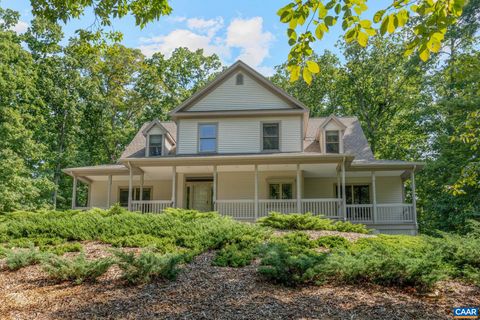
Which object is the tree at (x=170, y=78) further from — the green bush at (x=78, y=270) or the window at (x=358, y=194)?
the green bush at (x=78, y=270)

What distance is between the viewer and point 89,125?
93.4 feet

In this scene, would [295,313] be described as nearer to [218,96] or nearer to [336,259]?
[336,259]

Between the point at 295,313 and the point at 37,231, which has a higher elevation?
the point at 37,231

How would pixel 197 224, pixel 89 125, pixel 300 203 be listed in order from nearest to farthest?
pixel 197 224 < pixel 300 203 < pixel 89 125

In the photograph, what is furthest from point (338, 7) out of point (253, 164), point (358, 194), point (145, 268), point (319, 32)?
point (358, 194)

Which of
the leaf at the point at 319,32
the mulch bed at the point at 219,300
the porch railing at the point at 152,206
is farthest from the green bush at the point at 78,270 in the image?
the porch railing at the point at 152,206

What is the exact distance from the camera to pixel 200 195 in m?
19.1

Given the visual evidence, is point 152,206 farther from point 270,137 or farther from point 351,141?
point 351,141

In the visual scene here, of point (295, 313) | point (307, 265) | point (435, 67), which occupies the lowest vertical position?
point (295, 313)

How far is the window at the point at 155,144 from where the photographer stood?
62.0 feet

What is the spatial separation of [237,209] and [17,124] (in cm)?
1308

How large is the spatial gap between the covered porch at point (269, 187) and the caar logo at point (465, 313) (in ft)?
33.7

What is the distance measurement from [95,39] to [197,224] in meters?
5.16

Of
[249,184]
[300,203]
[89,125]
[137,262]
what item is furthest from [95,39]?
[89,125]
